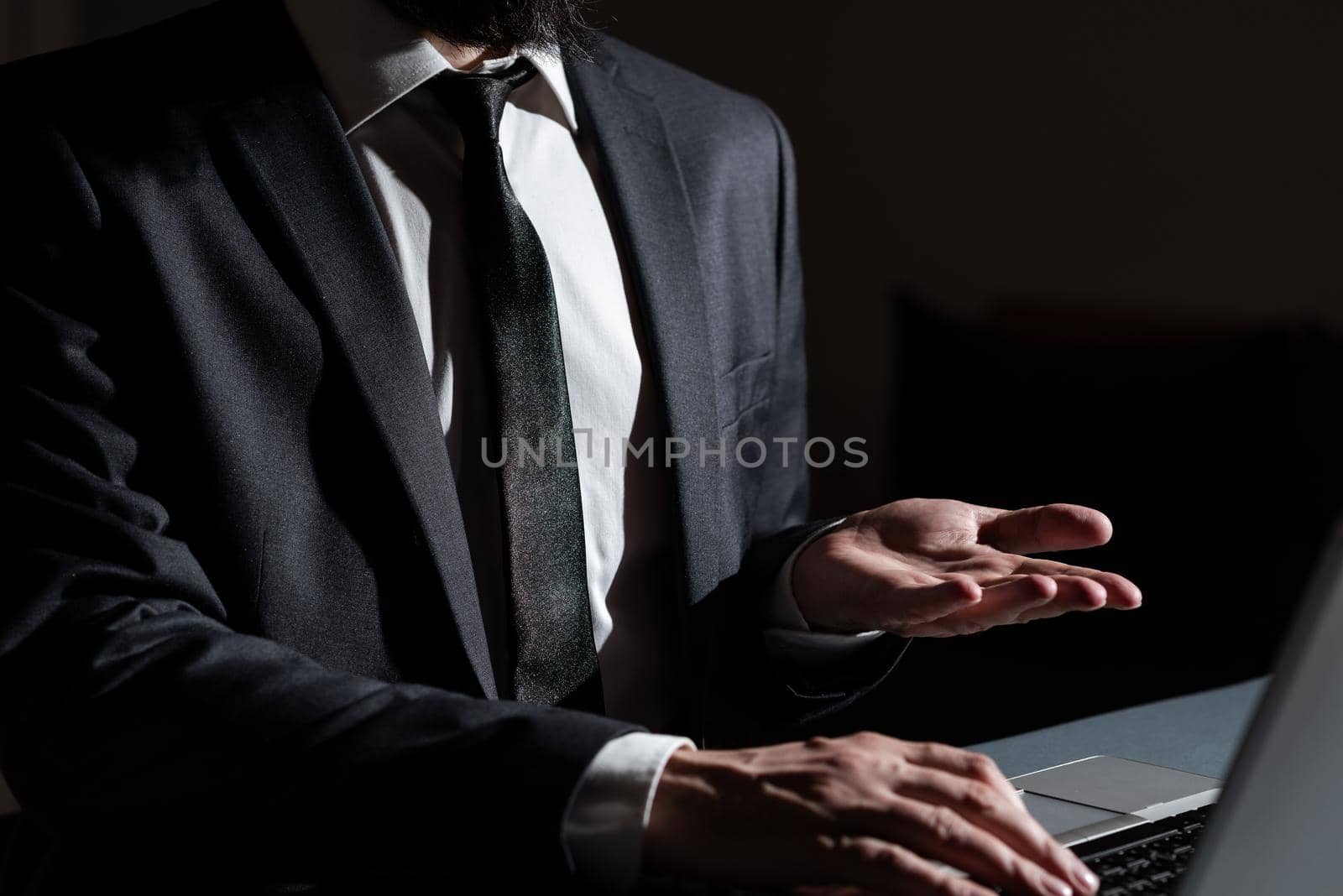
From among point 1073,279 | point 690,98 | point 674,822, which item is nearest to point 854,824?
point 674,822

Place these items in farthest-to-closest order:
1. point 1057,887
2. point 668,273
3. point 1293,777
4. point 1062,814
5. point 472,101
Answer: point 668,273, point 472,101, point 1062,814, point 1057,887, point 1293,777

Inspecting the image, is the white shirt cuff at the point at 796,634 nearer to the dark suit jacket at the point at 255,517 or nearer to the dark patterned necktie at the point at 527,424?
the dark suit jacket at the point at 255,517

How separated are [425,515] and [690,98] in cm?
59

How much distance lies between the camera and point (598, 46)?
1.25 meters

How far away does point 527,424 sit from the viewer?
3.26 feet

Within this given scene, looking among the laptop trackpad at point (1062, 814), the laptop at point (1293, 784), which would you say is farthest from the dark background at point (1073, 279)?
the laptop at point (1293, 784)

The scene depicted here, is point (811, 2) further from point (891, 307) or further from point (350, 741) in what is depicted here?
point (350, 741)

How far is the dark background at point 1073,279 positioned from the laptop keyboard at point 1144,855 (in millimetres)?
890

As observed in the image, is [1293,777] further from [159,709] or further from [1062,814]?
[159,709]

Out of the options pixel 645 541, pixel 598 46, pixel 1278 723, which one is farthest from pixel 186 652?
pixel 598 46

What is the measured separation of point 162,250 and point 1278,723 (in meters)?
0.76

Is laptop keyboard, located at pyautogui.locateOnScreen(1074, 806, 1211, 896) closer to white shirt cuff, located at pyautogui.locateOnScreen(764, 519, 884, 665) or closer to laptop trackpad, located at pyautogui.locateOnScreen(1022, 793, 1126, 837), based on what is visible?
laptop trackpad, located at pyautogui.locateOnScreen(1022, 793, 1126, 837)

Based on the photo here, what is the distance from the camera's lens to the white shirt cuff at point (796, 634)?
101 cm

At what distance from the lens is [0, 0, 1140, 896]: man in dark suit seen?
661mm
